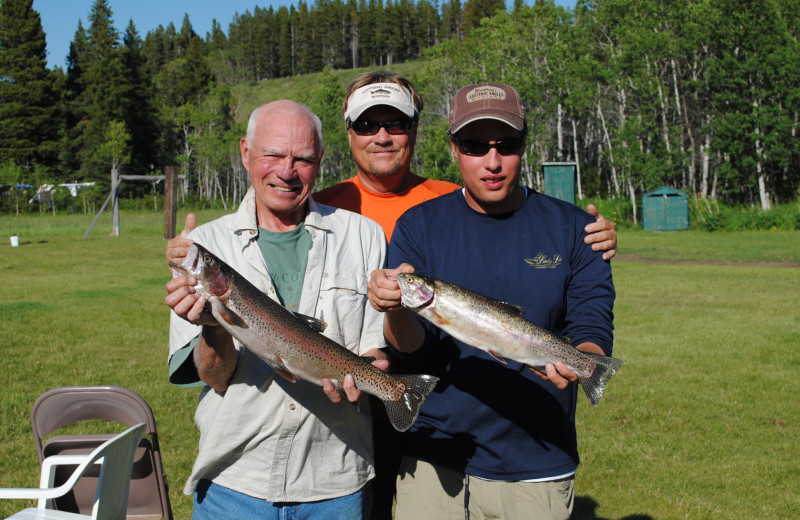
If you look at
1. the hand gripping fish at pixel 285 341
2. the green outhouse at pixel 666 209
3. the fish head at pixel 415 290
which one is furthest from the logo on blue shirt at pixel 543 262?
the green outhouse at pixel 666 209

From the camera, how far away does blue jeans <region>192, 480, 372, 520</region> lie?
11.5ft

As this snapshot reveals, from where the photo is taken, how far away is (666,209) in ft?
143

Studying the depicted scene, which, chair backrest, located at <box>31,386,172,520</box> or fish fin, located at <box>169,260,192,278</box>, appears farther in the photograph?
chair backrest, located at <box>31,386,172,520</box>

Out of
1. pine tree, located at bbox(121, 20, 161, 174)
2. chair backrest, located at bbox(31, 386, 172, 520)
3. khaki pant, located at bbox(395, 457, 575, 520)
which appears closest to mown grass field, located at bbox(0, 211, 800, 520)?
chair backrest, located at bbox(31, 386, 172, 520)

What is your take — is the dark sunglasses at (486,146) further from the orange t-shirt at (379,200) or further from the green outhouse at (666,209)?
the green outhouse at (666,209)

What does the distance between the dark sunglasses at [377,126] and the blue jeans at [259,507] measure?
7.44 ft

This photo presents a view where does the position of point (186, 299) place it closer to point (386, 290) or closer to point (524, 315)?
point (386, 290)

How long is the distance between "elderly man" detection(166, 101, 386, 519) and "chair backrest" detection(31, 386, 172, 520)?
122 cm

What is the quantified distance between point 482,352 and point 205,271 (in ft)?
4.64

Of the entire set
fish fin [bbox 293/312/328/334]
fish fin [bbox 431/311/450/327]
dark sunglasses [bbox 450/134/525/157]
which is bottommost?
fish fin [bbox 293/312/328/334]

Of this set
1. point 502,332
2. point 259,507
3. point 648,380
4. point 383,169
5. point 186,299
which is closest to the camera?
point 186,299

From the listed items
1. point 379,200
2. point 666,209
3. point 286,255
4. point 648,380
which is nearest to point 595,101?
point 666,209

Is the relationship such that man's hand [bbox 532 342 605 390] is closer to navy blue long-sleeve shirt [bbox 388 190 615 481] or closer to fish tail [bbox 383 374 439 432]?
Result: navy blue long-sleeve shirt [bbox 388 190 615 481]

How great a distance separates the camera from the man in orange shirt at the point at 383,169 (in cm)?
440
